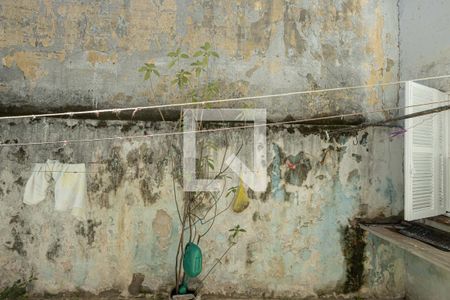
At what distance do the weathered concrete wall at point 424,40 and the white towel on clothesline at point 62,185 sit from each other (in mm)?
3834

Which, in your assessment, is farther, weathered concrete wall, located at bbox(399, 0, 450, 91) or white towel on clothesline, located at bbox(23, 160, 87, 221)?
white towel on clothesline, located at bbox(23, 160, 87, 221)

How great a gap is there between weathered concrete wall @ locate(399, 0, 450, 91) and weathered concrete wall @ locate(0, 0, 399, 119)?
5.1 inches

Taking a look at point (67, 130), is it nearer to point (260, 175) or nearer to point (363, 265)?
point (260, 175)

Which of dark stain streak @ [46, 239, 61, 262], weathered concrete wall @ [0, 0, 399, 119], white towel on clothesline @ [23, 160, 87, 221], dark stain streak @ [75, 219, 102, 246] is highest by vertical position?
weathered concrete wall @ [0, 0, 399, 119]

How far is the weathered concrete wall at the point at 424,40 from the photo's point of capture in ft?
9.83

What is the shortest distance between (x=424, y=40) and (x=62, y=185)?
4209 millimetres

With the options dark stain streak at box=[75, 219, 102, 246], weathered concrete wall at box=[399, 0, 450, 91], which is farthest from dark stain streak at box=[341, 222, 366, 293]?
dark stain streak at box=[75, 219, 102, 246]

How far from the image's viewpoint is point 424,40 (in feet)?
10.6

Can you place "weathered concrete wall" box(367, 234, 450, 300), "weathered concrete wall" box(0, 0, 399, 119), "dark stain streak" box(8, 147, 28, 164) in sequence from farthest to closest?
"weathered concrete wall" box(367, 234, 450, 300) → "weathered concrete wall" box(0, 0, 399, 119) → "dark stain streak" box(8, 147, 28, 164)

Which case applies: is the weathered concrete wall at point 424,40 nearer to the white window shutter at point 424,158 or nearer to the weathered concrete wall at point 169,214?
the white window shutter at point 424,158

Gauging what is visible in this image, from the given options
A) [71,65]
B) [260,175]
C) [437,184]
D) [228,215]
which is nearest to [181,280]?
[228,215]
